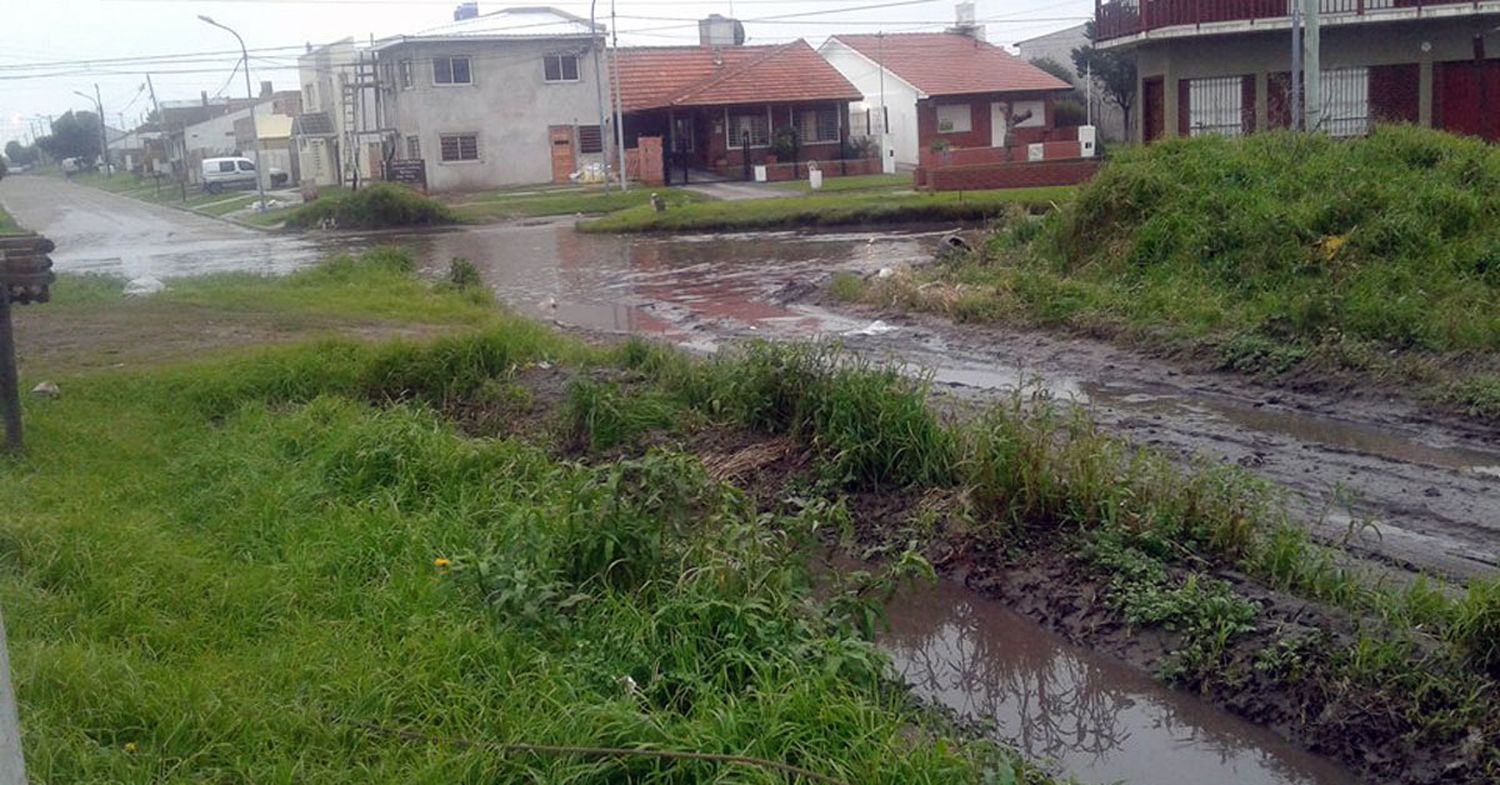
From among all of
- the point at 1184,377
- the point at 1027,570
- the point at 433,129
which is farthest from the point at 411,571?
the point at 433,129

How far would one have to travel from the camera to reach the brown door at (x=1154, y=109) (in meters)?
30.6

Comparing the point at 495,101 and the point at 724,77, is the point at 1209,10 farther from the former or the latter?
the point at 495,101

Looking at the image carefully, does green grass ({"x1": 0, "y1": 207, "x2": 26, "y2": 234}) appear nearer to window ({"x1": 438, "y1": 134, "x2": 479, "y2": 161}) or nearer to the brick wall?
window ({"x1": 438, "y1": 134, "x2": 479, "y2": 161})

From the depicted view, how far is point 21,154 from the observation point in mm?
156500

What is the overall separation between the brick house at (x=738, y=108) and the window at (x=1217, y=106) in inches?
1021

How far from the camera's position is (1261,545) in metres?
7.54

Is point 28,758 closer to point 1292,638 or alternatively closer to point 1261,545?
point 1292,638

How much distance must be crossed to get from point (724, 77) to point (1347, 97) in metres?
31.1

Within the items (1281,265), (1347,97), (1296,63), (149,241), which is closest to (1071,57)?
(1347,97)

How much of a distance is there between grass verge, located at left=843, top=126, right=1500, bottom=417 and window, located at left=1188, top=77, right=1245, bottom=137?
11447mm

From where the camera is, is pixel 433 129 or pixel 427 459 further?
pixel 433 129

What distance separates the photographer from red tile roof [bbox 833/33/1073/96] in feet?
176

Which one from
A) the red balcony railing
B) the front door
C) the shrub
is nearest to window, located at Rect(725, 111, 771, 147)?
the front door

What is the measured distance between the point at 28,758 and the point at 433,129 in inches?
2028
